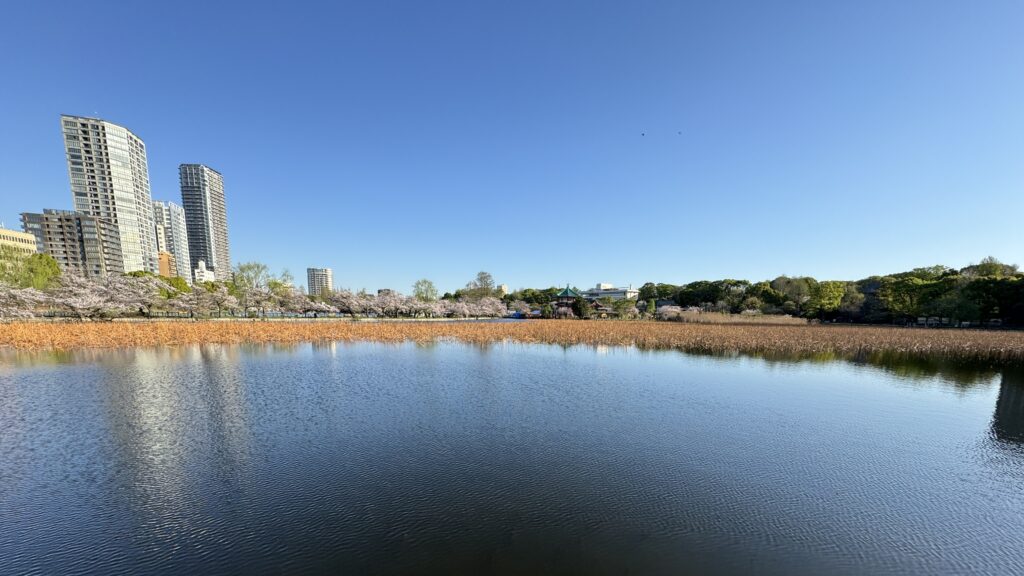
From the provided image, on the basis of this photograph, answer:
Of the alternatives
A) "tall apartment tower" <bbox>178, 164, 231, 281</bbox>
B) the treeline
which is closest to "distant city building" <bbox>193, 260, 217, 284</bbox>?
"tall apartment tower" <bbox>178, 164, 231, 281</bbox>

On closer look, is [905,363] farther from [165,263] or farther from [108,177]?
[165,263]

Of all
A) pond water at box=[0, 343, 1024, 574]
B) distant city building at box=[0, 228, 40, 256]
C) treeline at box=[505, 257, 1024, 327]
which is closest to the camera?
pond water at box=[0, 343, 1024, 574]

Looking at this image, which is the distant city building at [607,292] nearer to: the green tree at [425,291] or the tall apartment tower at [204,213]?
the green tree at [425,291]

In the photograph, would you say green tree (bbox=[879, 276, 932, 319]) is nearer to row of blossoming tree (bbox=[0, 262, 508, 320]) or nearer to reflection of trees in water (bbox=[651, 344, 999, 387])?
reflection of trees in water (bbox=[651, 344, 999, 387])

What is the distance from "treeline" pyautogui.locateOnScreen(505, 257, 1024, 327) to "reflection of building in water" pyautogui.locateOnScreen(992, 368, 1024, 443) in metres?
33.5

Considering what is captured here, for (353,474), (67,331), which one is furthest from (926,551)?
(67,331)

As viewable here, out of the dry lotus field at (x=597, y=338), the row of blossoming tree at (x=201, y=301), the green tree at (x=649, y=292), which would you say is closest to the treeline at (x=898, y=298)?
the dry lotus field at (x=597, y=338)

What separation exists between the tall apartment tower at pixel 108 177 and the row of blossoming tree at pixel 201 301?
65.4 m

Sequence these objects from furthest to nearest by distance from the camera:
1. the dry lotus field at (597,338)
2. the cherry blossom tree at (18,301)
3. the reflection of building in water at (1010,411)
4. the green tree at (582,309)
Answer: the green tree at (582,309), the cherry blossom tree at (18,301), the dry lotus field at (597,338), the reflection of building in water at (1010,411)

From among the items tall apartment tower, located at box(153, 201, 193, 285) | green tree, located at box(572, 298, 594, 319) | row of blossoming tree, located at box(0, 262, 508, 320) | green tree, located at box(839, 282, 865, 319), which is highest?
tall apartment tower, located at box(153, 201, 193, 285)

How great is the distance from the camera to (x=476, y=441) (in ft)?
31.1

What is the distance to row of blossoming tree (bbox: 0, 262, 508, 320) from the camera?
36.8 m

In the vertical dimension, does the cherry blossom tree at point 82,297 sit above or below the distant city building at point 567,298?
above

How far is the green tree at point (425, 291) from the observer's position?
7369 centimetres
